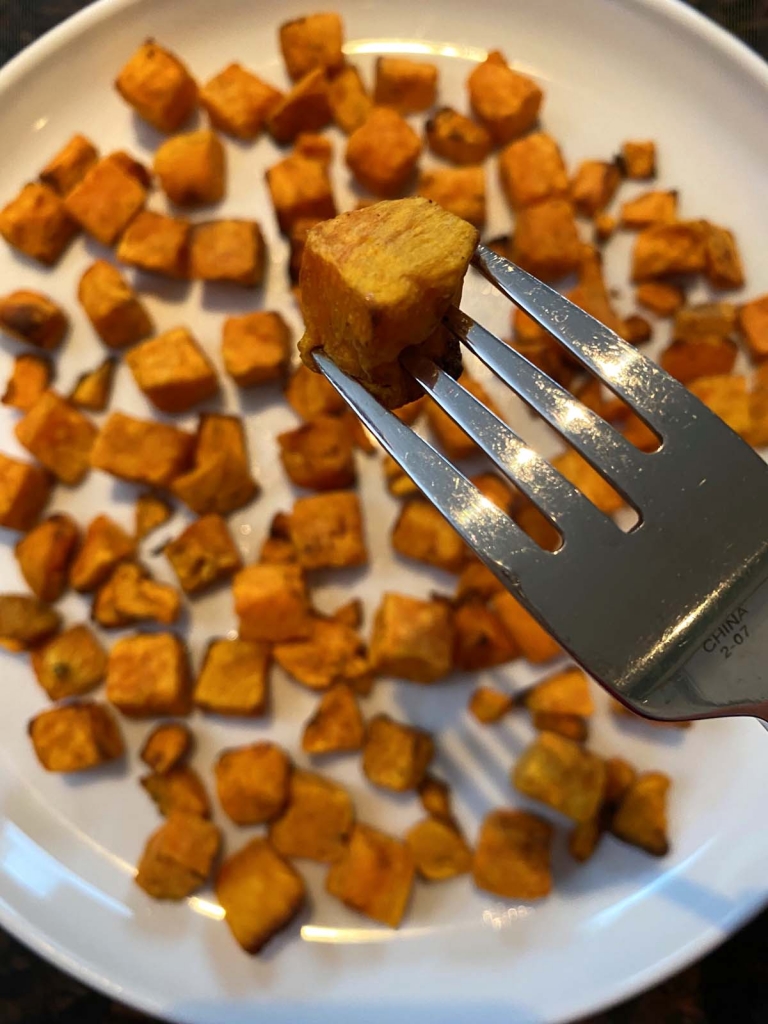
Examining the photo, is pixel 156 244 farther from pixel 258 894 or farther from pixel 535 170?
pixel 258 894

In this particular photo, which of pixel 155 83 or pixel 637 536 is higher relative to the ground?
pixel 155 83

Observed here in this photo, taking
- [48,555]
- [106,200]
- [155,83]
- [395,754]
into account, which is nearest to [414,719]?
[395,754]

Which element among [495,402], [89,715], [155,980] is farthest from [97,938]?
[495,402]

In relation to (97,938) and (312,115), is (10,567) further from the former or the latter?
(312,115)

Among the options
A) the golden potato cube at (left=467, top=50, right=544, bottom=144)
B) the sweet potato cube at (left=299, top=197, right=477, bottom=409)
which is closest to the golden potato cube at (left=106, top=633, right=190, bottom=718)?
the sweet potato cube at (left=299, top=197, right=477, bottom=409)

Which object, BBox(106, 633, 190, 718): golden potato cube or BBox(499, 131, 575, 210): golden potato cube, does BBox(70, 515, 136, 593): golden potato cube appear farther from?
BBox(499, 131, 575, 210): golden potato cube

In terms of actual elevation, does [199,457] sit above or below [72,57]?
below
